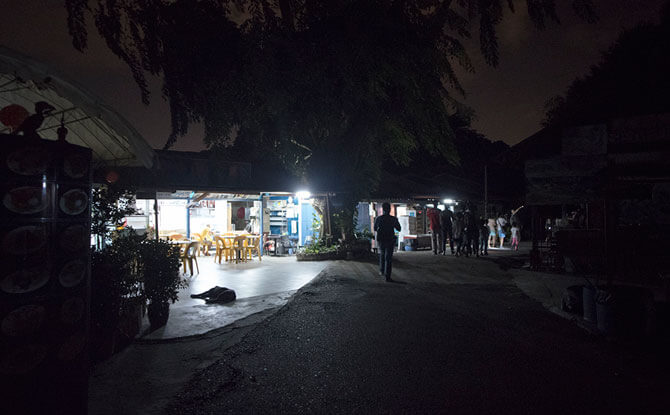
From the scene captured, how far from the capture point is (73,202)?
3670 millimetres

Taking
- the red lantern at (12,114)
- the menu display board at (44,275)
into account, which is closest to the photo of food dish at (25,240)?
the menu display board at (44,275)

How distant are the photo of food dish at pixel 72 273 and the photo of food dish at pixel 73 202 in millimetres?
483

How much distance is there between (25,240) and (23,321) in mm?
648

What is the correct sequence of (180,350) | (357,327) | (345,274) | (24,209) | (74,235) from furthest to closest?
1. (345,274)
2. (357,327)
3. (180,350)
4. (74,235)
5. (24,209)

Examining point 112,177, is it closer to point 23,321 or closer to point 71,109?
point 71,109

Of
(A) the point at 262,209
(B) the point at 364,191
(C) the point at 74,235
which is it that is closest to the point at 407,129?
(B) the point at 364,191

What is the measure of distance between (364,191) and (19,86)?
14.2 meters

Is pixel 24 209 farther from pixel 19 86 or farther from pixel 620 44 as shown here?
pixel 620 44

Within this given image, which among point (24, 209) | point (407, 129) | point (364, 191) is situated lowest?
point (24, 209)

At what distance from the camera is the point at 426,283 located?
10.6 meters

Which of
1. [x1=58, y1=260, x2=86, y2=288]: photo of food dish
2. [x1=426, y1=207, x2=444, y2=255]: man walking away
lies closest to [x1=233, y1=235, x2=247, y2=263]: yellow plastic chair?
[x1=426, y1=207, x2=444, y2=255]: man walking away

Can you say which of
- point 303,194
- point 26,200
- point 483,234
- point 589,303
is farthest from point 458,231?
point 26,200

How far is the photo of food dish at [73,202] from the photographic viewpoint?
3.58 meters

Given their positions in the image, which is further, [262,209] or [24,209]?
[262,209]
